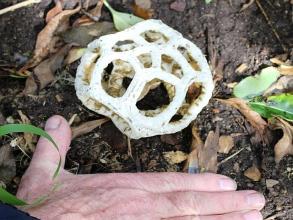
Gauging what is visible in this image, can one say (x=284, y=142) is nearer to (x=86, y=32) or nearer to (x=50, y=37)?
(x=86, y=32)

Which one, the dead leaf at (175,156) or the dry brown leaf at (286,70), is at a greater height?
the dry brown leaf at (286,70)

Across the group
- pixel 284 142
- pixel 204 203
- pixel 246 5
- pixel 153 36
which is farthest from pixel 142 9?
pixel 204 203

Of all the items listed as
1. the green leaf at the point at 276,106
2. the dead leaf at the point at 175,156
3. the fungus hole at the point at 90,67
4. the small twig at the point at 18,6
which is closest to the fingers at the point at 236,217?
the dead leaf at the point at 175,156

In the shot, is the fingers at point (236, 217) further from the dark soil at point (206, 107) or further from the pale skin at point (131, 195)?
the dark soil at point (206, 107)

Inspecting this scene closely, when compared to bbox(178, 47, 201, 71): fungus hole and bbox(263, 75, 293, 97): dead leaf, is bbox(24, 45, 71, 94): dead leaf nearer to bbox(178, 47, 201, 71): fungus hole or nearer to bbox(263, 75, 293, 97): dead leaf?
bbox(178, 47, 201, 71): fungus hole

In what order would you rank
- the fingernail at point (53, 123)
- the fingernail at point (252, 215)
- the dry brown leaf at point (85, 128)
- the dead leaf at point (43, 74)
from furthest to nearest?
the dead leaf at point (43, 74) < the dry brown leaf at point (85, 128) < the fingernail at point (53, 123) < the fingernail at point (252, 215)

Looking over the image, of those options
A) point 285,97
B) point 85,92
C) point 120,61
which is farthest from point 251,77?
point 85,92

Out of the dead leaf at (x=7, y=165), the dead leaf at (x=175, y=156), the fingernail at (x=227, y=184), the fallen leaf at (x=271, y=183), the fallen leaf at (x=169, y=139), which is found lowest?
the dead leaf at (x=7, y=165)

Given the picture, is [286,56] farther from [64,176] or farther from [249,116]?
[64,176]
